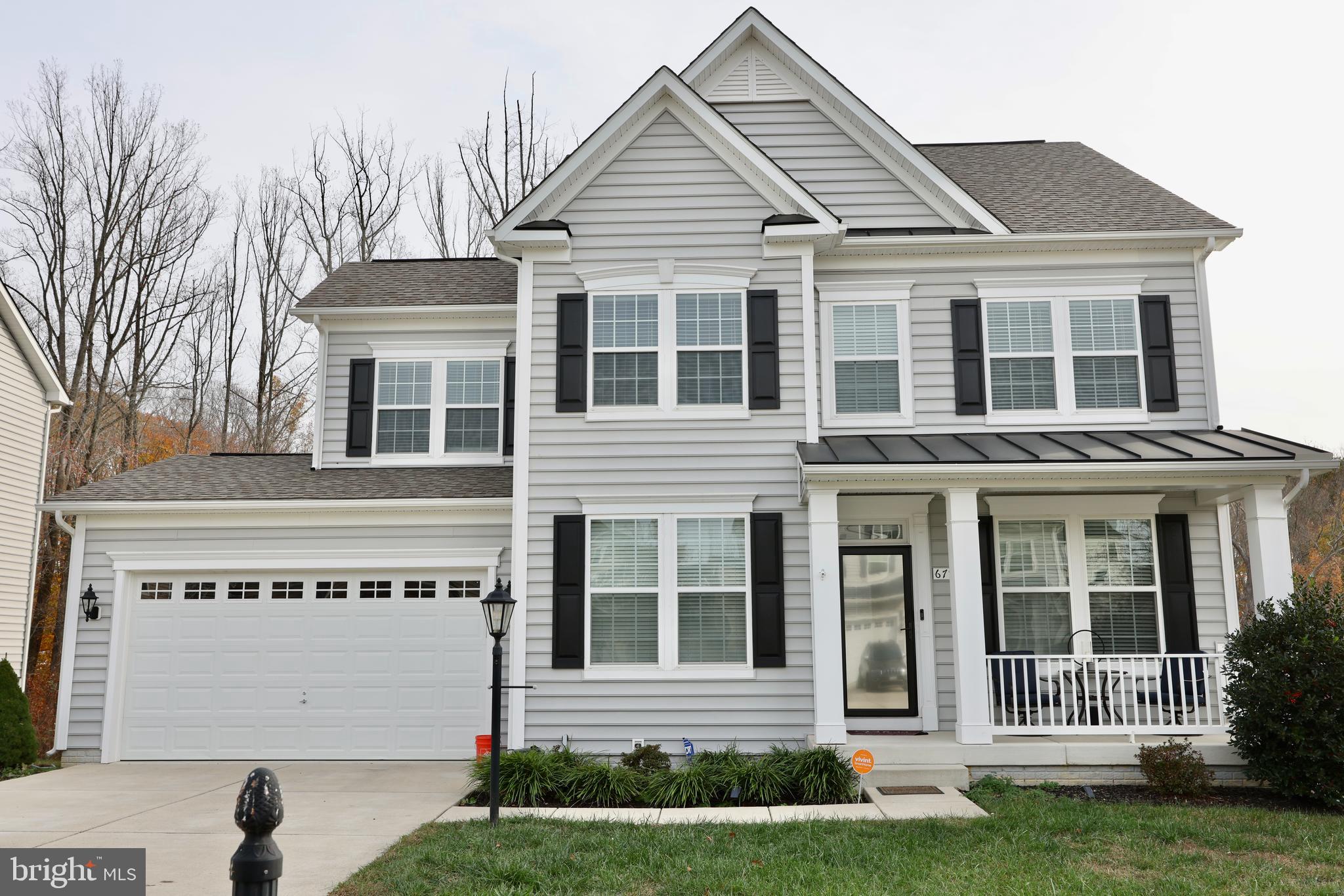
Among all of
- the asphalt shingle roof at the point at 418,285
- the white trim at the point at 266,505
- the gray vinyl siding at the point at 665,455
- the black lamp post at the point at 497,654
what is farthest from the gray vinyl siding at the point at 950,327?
the asphalt shingle roof at the point at 418,285

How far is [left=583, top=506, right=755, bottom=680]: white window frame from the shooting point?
9961 millimetres

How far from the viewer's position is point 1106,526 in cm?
1076

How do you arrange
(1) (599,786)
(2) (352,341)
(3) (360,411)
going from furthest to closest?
(2) (352,341)
(3) (360,411)
(1) (599,786)

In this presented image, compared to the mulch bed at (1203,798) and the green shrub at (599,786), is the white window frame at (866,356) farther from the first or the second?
the green shrub at (599,786)

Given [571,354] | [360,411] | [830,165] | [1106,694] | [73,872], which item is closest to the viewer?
[73,872]

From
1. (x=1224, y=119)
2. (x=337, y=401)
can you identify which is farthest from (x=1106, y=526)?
(x=337, y=401)

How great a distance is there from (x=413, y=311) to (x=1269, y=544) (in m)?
10.4

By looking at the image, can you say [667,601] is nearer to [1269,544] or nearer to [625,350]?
[625,350]

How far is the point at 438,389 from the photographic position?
12672 millimetres

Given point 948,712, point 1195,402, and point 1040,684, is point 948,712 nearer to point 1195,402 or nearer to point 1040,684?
point 1040,684

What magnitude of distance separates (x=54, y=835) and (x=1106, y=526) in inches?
420

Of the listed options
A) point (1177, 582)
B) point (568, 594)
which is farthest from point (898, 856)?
point (1177, 582)

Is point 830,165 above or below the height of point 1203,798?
above

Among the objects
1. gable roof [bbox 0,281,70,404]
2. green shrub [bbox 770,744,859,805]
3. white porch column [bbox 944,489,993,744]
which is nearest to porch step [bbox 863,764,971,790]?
green shrub [bbox 770,744,859,805]
